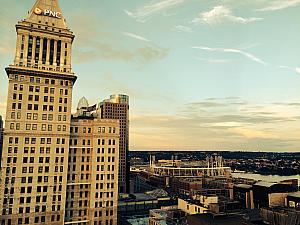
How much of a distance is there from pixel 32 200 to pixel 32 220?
6.07 m

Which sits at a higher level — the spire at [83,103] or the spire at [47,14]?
the spire at [47,14]

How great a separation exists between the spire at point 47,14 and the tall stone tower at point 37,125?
0.34 m

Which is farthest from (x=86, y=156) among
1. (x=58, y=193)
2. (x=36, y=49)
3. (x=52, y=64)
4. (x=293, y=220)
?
(x=293, y=220)

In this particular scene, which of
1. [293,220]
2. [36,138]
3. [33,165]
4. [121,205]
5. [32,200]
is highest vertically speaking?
[36,138]

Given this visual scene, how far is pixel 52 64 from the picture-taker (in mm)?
94188

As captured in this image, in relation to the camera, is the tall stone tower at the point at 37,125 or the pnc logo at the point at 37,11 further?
the pnc logo at the point at 37,11

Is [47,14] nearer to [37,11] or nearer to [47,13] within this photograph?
[47,13]

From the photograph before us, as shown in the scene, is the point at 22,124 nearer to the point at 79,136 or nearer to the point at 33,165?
the point at 33,165

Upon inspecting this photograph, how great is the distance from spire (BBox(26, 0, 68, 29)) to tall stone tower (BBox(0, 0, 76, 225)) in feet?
1.10

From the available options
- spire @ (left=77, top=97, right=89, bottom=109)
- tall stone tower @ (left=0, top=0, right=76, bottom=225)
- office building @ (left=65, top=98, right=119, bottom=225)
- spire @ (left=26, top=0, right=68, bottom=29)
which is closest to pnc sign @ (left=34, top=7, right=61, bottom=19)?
spire @ (left=26, top=0, right=68, bottom=29)

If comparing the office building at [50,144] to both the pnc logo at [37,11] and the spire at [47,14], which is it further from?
the pnc logo at [37,11]

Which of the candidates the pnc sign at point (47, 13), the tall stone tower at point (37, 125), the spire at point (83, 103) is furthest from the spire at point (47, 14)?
the spire at point (83, 103)

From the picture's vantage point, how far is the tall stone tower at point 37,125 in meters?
82.4

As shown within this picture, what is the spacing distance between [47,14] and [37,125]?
4193cm
